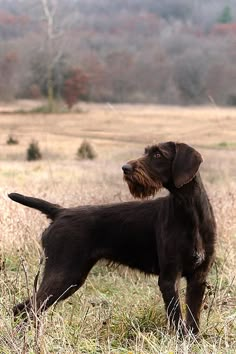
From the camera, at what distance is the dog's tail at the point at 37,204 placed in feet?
14.8

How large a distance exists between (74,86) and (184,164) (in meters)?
18.4

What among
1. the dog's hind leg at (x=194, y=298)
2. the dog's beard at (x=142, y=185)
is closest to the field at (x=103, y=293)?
the dog's hind leg at (x=194, y=298)

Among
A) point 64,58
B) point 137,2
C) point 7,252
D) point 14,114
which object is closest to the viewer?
point 7,252

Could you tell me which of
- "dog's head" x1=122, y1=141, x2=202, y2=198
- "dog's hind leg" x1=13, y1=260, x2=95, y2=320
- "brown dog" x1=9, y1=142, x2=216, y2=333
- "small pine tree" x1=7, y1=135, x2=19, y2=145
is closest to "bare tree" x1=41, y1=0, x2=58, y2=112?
"small pine tree" x1=7, y1=135, x2=19, y2=145

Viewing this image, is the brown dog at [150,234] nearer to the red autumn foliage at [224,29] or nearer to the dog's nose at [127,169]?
A: the dog's nose at [127,169]

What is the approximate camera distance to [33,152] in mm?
17484

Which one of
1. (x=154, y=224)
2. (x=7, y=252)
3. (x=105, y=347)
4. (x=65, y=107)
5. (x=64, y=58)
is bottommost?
(x=65, y=107)

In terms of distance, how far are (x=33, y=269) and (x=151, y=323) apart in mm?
1727

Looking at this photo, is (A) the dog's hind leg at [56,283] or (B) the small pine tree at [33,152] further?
(B) the small pine tree at [33,152]

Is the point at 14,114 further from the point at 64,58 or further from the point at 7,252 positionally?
the point at 7,252

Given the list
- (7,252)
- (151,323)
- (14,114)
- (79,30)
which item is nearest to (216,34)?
(79,30)

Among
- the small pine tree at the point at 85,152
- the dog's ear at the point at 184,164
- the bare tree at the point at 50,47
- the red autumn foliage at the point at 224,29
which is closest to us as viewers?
the dog's ear at the point at 184,164

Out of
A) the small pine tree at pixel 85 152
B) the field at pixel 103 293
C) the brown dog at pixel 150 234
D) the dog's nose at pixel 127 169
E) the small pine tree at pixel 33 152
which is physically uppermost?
the dog's nose at pixel 127 169

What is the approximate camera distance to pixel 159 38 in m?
22.5
